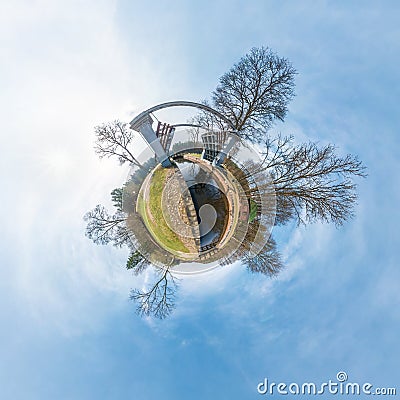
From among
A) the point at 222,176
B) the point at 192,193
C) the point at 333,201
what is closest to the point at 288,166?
the point at 333,201

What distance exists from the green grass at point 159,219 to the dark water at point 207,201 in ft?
1.99

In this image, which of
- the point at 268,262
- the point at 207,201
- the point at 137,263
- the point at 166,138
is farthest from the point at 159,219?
the point at 268,262

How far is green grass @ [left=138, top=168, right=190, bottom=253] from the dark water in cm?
61

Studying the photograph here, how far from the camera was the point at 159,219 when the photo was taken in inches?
387

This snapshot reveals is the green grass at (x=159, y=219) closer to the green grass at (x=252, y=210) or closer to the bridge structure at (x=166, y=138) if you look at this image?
the bridge structure at (x=166, y=138)

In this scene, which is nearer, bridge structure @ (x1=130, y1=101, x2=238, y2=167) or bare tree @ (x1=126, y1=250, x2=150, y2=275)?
bridge structure @ (x1=130, y1=101, x2=238, y2=167)

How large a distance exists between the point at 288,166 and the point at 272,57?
3610mm

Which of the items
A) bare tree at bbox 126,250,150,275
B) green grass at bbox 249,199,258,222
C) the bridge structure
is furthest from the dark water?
bare tree at bbox 126,250,150,275

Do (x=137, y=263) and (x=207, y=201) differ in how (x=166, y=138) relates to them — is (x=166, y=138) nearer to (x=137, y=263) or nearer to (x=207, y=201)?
(x=207, y=201)

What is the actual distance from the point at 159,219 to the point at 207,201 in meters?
1.41

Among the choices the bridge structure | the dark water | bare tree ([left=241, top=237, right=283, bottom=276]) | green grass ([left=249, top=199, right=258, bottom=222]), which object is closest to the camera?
the dark water

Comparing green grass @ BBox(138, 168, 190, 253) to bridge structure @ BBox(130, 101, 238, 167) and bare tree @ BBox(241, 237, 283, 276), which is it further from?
bare tree @ BBox(241, 237, 283, 276)

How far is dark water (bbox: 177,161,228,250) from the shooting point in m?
9.69

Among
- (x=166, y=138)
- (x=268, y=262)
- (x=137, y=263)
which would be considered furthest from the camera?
(x=268, y=262)
